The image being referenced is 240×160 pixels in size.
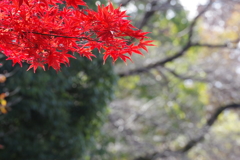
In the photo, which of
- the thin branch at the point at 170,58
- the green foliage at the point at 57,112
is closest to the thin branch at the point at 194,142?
the thin branch at the point at 170,58

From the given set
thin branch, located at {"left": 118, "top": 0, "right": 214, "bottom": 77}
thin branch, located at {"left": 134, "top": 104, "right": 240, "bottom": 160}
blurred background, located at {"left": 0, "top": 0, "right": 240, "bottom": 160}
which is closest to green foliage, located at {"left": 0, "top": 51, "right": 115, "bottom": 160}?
blurred background, located at {"left": 0, "top": 0, "right": 240, "bottom": 160}

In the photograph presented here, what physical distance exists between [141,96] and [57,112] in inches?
143

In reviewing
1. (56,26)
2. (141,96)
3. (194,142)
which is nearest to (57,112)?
(56,26)

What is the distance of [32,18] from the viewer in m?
1.48

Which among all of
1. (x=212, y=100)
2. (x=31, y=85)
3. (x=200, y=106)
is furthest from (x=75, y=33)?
(x=212, y=100)

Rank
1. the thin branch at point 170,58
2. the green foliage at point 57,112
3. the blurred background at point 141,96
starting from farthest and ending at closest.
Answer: the thin branch at point 170,58, the blurred background at point 141,96, the green foliage at point 57,112

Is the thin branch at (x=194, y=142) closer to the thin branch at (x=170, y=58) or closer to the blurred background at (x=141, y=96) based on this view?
the blurred background at (x=141, y=96)

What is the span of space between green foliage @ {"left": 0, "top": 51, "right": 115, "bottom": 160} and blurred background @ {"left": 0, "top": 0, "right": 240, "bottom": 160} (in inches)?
0.5

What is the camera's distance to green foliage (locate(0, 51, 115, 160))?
436 cm

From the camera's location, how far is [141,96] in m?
8.08

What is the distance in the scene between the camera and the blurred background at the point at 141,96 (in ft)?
15.1

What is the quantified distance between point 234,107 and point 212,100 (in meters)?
0.71

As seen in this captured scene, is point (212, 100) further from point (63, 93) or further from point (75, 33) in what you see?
point (75, 33)

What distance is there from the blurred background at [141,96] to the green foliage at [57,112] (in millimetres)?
13
